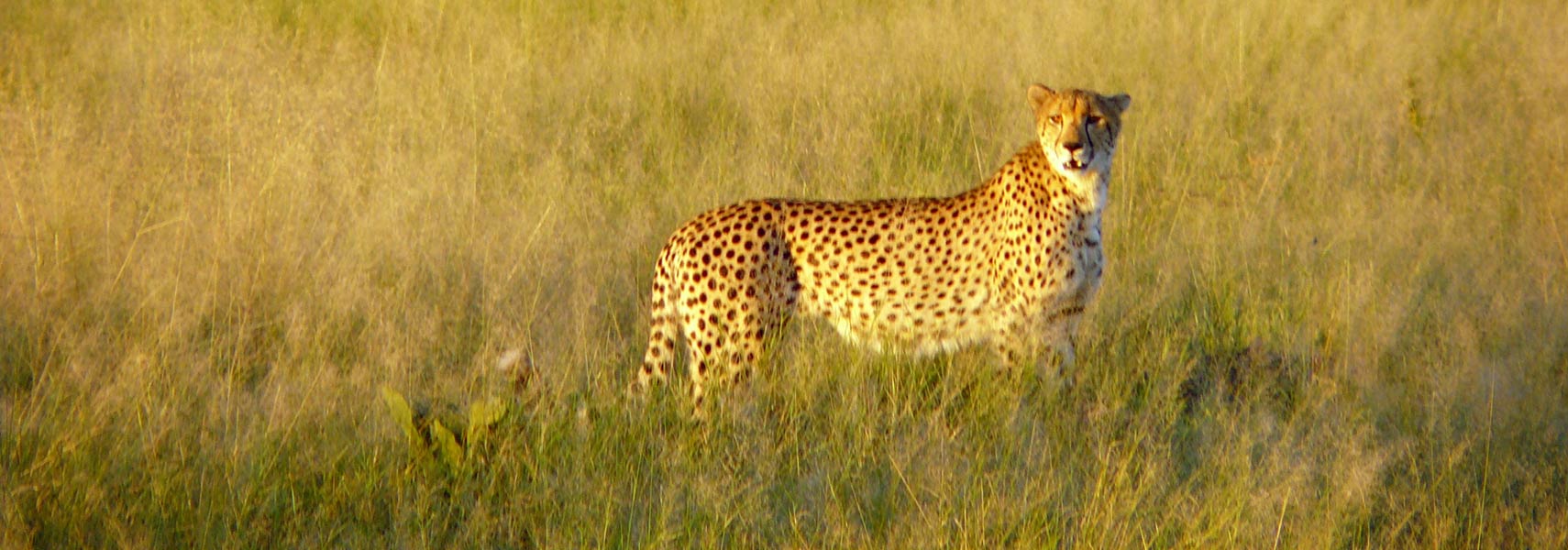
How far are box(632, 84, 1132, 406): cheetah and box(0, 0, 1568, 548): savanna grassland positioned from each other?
115 mm

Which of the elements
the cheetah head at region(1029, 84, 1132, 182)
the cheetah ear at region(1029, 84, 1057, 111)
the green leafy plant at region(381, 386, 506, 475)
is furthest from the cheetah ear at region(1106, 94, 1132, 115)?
the green leafy plant at region(381, 386, 506, 475)

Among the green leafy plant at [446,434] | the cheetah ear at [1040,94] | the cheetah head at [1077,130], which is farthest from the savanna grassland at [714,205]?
the cheetah ear at [1040,94]

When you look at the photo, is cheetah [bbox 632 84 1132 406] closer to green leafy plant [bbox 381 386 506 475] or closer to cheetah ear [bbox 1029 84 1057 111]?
cheetah ear [bbox 1029 84 1057 111]

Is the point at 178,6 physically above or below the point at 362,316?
above

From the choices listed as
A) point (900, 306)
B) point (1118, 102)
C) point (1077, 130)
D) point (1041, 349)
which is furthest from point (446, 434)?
point (1118, 102)

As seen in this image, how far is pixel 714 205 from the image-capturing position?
203 inches

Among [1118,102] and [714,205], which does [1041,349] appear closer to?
[1118,102]

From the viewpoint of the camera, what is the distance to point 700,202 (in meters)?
5.18

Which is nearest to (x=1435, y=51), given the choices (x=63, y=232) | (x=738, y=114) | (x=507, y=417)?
(x=738, y=114)

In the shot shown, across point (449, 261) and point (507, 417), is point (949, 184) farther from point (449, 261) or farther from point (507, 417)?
point (507, 417)

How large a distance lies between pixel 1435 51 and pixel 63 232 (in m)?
5.32

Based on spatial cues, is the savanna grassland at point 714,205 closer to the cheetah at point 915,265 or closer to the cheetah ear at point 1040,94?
the cheetah at point 915,265

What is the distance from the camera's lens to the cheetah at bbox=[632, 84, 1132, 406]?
12.9 ft

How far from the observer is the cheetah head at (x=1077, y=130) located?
3994mm
